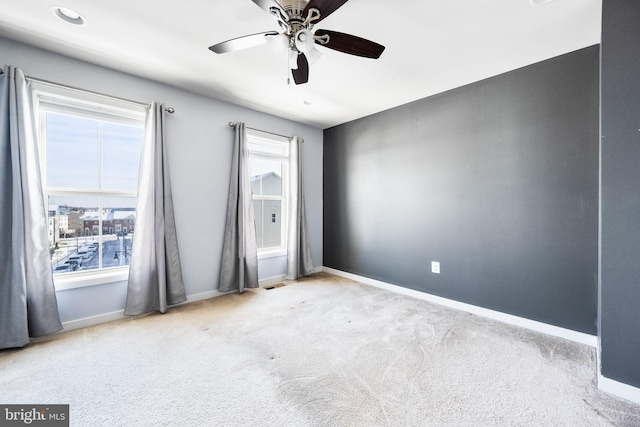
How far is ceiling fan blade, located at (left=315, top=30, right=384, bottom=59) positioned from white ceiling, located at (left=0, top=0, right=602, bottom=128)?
0.25 metres

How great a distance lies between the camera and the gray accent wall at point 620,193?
1578 millimetres

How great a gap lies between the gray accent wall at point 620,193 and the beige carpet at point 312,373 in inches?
13.5

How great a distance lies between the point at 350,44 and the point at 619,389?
9.09ft

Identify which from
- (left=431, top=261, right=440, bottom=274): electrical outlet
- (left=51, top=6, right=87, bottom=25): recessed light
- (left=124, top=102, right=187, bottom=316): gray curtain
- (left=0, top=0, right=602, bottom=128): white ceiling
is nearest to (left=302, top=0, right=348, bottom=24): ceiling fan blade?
(left=0, top=0, right=602, bottom=128): white ceiling

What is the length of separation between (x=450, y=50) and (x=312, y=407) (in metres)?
2.89

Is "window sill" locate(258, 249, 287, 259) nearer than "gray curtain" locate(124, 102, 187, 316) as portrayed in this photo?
No

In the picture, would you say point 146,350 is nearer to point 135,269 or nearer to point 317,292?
point 135,269

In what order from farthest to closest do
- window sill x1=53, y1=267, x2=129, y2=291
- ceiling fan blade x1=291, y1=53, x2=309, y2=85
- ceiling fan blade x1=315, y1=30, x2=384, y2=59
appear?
window sill x1=53, y1=267, x2=129, y2=291 < ceiling fan blade x1=291, y1=53, x2=309, y2=85 < ceiling fan blade x1=315, y1=30, x2=384, y2=59

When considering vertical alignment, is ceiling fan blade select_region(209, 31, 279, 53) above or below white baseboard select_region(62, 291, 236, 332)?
above

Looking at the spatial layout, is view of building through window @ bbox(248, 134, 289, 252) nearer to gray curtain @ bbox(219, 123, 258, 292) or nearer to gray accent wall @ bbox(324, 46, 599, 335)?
gray curtain @ bbox(219, 123, 258, 292)

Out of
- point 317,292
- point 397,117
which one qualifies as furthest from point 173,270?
point 397,117

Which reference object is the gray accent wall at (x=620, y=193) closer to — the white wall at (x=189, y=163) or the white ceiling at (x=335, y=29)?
the white ceiling at (x=335, y=29)

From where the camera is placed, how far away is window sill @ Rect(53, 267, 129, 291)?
2.38 m

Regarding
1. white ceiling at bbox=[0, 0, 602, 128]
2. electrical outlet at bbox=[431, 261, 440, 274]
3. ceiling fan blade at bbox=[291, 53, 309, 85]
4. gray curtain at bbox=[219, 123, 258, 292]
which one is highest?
white ceiling at bbox=[0, 0, 602, 128]
